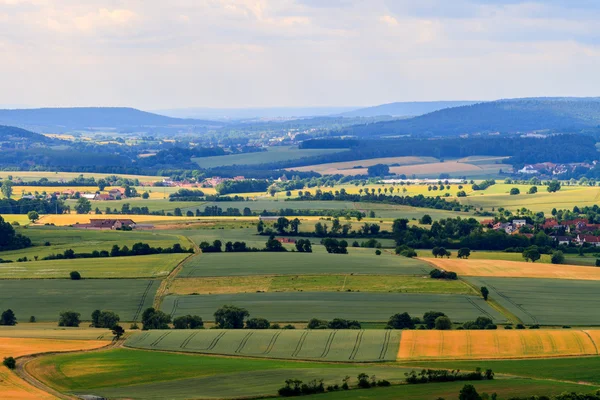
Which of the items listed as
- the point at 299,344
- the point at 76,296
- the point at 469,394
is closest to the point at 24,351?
the point at 299,344

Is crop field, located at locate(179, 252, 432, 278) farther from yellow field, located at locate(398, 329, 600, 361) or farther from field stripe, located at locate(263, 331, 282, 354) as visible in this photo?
yellow field, located at locate(398, 329, 600, 361)

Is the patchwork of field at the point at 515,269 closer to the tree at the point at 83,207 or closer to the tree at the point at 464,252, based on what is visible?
the tree at the point at 464,252

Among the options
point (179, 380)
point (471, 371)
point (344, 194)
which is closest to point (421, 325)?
point (471, 371)

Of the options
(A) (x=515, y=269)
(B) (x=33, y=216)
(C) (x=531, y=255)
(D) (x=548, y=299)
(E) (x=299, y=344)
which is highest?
(B) (x=33, y=216)

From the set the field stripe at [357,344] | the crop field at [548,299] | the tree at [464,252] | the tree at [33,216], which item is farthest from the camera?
the tree at [33,216]

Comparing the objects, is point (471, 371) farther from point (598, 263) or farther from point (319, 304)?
point (598, 263)

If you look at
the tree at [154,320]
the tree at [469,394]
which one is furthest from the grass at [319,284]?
the tree at [469,394]

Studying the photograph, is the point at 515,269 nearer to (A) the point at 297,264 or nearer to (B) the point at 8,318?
(A) the point at 297,264

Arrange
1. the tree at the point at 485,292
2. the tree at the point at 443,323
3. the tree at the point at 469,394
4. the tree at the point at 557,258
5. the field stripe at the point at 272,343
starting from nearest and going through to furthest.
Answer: the tree at the point at 469,394 → the field stripe at the point at 272,343 → the tree at the point at 443,323 → the tree at the point at 485,292 → the tree at the point at 557,258
